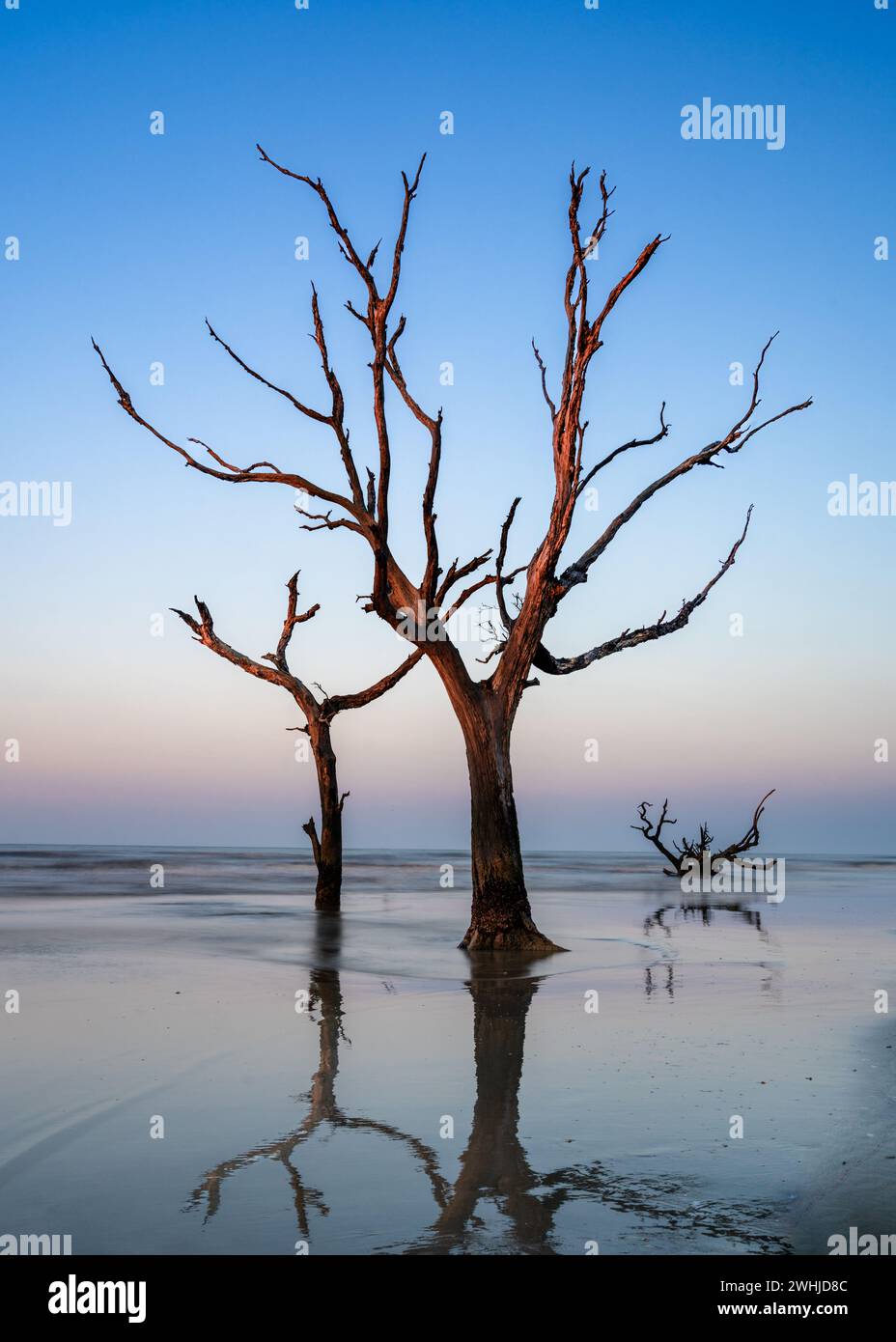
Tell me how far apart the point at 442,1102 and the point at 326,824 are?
14.3 m

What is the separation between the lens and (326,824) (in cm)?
1964

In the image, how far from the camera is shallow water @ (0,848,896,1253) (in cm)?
379

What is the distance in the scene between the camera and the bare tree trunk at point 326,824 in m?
19.4

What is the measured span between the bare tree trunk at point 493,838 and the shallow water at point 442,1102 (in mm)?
763

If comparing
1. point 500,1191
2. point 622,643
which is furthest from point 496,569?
point 500,1191

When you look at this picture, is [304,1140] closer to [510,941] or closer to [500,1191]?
[500,1191]

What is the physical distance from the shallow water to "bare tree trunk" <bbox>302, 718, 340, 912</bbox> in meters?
7.02

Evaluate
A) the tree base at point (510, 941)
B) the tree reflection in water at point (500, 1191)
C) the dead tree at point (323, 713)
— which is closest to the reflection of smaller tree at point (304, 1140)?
the tree reflection in water at point (500, 1191)

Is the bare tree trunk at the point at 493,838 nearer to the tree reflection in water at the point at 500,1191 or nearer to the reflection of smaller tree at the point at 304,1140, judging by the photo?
the reflection of smaller tree at the point at 304,1140

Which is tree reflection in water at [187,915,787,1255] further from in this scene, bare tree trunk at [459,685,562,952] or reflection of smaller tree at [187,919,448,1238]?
bare tree trunk at [459,685,562,952]

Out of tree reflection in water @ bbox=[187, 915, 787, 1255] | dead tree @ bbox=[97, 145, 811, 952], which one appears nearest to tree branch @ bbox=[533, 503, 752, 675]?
dead tree @ bbox=[97, 145, 811, 952]
